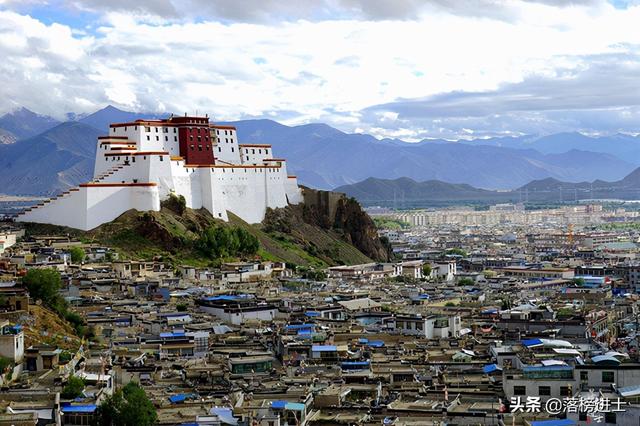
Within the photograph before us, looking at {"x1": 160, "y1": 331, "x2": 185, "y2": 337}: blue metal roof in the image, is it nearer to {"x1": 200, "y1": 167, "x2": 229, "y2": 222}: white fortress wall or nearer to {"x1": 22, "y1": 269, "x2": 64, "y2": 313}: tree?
{"x1": 22, "y1": 269, "x2": 64, "y2": 313}: tree

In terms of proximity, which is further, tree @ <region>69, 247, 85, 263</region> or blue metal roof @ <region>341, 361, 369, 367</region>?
tree @ <region>69, 247, 85, 263</region>

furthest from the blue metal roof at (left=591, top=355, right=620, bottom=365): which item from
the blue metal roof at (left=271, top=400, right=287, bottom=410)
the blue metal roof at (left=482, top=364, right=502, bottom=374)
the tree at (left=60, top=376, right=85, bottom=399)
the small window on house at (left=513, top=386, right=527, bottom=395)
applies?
the tree at (left=60, top=376, right=85, bottom=399)

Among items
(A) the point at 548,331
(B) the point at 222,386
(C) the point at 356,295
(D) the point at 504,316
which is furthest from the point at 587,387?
(C) the point at 356,295

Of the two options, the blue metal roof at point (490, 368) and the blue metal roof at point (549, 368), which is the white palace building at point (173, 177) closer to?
the blue metal roof at point (490, 368)

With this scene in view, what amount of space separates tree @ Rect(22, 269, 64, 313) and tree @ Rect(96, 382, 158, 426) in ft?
52.1

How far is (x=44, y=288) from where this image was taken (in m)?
43.0

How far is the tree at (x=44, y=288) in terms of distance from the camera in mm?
42656

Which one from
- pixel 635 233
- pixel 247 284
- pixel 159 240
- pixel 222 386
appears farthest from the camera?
pixel 635 233

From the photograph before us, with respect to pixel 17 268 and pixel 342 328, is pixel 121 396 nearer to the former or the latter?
pixel 342 328

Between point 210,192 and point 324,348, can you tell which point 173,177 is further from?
point 324,348

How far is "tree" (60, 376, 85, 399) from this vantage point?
28.2 m

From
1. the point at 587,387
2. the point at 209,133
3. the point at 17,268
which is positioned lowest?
the point at 587,387

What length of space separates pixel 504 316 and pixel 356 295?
1037 cm

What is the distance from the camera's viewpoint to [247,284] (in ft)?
204
